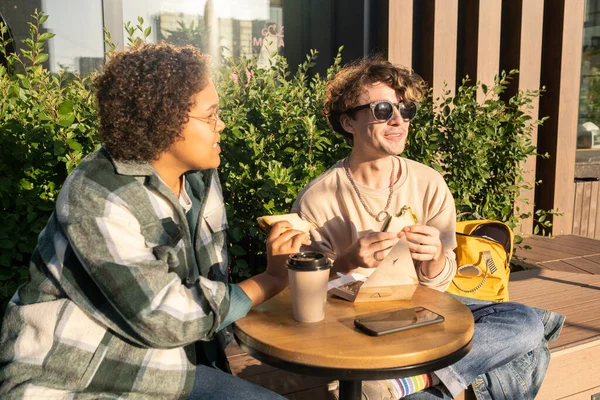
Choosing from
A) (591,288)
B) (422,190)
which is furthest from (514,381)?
(591,288)

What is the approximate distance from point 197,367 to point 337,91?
1275 millimetres

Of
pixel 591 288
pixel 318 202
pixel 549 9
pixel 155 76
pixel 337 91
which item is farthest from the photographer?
pixel 549 9

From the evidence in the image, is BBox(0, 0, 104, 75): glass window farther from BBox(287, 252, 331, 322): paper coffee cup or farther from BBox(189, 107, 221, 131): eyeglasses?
BBox(287, 252, 331, 322): paper coffee cup

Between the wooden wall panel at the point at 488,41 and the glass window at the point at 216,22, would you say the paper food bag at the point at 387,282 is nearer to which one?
the wooden wall panel at the point at 488,41

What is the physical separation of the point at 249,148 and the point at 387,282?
1783mm

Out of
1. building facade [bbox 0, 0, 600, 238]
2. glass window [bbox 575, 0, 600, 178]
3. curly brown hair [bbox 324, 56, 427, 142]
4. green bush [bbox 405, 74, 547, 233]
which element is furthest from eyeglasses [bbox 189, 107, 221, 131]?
glass window [bbox 575, 0, 600, 178]

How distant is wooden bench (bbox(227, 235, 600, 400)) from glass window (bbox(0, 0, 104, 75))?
364 cm

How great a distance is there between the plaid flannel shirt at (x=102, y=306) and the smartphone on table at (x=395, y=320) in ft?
1.23

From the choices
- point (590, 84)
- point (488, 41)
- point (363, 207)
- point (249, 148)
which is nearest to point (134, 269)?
point (363, 207)

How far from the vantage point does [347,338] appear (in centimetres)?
156

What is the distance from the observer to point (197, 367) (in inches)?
72.9

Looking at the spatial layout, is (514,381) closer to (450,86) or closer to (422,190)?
(422,190)

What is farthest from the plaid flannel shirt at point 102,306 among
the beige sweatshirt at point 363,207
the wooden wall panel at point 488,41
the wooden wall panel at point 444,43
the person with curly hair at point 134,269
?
the wooden wall panel at point 488,41

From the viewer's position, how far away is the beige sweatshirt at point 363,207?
2297mm
